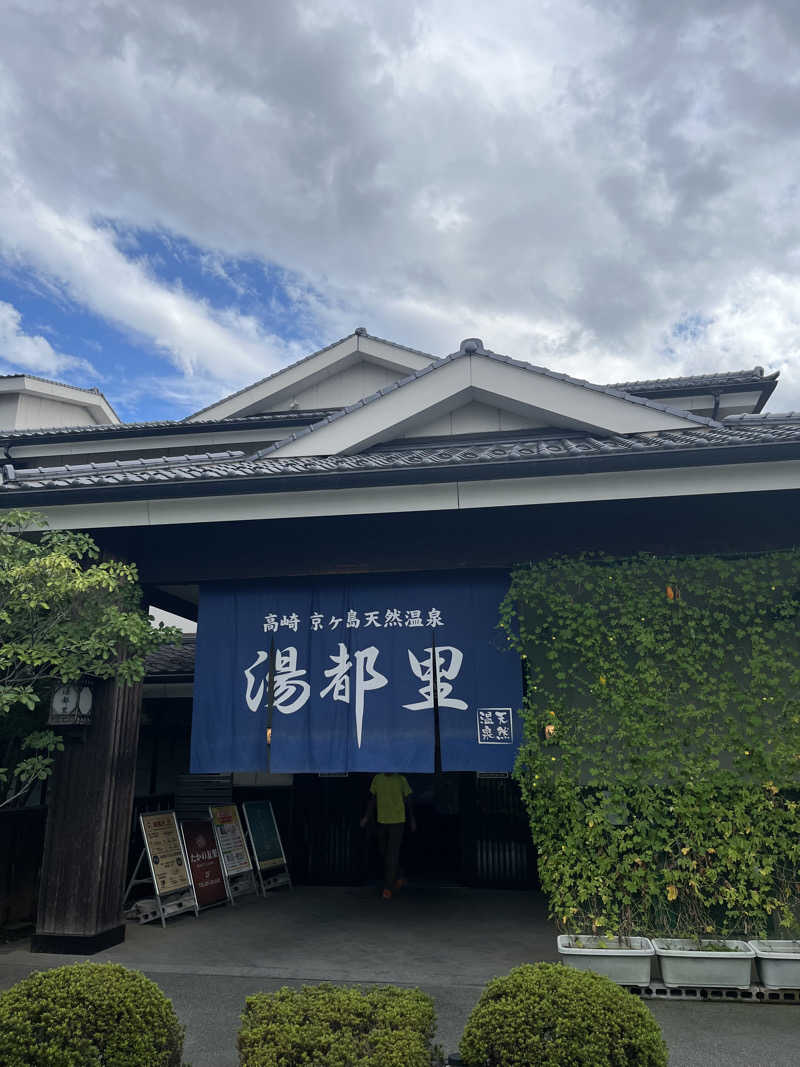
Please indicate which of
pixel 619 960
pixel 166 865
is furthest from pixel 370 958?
pixel 166 865

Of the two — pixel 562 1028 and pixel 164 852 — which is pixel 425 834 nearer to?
pixel 164 852

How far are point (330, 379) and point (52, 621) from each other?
1082 cm

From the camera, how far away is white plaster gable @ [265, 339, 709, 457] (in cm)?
732

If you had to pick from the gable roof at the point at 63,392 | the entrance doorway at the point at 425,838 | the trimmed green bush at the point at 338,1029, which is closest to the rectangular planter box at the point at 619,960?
the trimmed green bush at the point at 338,1029

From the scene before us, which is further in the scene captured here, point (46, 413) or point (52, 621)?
point (46, 413)

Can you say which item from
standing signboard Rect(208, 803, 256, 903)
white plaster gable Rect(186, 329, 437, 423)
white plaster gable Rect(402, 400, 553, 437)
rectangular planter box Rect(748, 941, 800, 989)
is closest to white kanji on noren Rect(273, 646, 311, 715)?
white plaster gable Rect(402, 400, 553, 437)

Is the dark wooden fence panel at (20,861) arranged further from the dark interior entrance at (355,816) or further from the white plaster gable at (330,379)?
the white plaster gable at (330,379)

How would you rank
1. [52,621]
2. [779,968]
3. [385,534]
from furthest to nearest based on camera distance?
[385,534], [52,621], [779,968]

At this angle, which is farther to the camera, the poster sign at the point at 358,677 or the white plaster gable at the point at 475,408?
the white plaster gable at the point at 475,408

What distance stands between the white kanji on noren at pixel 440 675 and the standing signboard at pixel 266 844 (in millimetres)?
4481

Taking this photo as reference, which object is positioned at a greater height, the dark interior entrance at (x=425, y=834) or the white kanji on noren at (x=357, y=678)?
the white kanji on noren at (x=357, y=678)

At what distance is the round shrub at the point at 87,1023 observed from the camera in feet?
10.6

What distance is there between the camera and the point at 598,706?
242 inches

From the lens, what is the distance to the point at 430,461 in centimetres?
615
